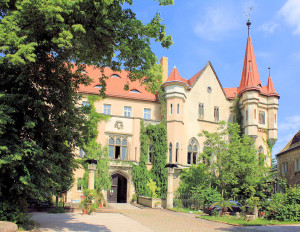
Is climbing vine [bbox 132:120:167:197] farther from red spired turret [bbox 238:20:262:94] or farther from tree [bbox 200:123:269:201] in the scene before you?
red spired turret [bbox 238:20:262:94]

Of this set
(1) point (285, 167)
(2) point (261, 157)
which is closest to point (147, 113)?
(2) point (261, 157)

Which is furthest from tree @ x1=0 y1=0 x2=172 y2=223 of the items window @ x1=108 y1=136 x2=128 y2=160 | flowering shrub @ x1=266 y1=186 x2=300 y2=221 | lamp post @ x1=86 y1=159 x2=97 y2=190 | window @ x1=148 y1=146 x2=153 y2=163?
window @ x1=148 y1=146 x2=153 y2=163

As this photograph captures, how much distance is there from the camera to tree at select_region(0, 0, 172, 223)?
35.1 feet

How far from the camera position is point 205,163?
95.9 ft

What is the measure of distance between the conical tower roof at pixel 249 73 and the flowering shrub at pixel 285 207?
18341 mm

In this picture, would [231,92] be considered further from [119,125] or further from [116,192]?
[116,192]

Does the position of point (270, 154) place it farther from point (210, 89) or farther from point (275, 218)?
point (275, 218)

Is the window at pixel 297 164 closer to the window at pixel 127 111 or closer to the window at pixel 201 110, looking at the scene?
the window at pixel 201 110

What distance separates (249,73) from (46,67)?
2870 cm

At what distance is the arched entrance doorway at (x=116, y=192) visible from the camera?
31.0m

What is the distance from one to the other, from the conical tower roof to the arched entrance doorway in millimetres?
16657

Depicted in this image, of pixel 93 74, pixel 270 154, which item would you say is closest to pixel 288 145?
pixel 270 154

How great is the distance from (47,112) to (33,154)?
199cm

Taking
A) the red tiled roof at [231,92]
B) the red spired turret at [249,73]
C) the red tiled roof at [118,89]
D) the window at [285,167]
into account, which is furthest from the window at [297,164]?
the red tiled roof at [118,89]
